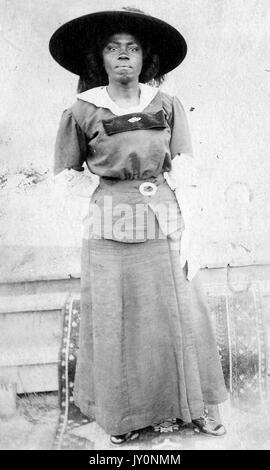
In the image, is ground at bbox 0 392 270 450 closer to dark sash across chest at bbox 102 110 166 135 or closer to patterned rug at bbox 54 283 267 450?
patterned rug at bbox 54 283 267 450

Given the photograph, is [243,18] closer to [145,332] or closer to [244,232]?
[244,232]

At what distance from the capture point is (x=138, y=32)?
5.27ft

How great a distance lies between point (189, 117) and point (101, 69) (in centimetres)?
44

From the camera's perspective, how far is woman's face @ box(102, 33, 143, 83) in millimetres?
1572

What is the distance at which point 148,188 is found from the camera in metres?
1.64

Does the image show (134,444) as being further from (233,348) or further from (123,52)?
(123,52)

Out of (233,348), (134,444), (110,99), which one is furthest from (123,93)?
(134,444)

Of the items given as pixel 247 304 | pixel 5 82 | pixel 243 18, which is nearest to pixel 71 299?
pixel 247 304

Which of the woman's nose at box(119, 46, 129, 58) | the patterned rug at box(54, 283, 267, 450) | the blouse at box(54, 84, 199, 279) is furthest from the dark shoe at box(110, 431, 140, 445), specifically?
the woman's nose at box(119, 46, 129, 58)

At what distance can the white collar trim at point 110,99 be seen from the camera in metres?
1.61

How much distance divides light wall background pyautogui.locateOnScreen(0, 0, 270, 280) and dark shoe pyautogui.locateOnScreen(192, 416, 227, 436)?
70 centimetres

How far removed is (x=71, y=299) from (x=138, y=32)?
3.72 feet

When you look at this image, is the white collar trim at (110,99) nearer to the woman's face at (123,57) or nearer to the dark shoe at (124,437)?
the woman's face at (123,57)

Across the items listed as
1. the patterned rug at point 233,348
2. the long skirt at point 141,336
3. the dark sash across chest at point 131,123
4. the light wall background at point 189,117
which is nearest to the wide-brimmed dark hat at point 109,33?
the light wall background at point 189,117
